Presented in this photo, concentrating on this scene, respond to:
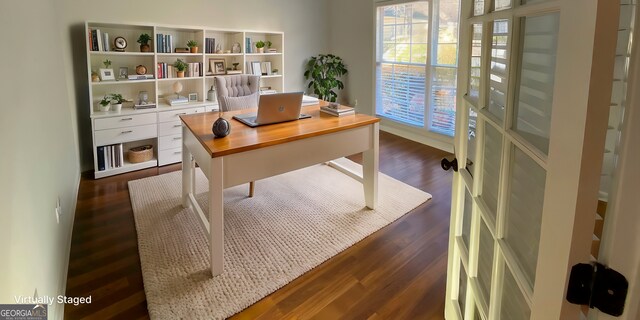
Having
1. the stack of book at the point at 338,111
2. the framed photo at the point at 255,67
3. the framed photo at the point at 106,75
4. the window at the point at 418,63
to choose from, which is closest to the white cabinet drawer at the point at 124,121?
the framed photo at the point at 106,75

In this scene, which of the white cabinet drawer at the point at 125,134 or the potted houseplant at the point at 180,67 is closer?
the white cabinet drawer at the point at 125,134

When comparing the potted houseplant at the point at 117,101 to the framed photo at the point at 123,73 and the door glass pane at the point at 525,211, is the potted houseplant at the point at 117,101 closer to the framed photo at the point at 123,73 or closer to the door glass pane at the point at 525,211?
the framed photo at the point at 123,73

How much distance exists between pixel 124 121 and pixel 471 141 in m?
3.49

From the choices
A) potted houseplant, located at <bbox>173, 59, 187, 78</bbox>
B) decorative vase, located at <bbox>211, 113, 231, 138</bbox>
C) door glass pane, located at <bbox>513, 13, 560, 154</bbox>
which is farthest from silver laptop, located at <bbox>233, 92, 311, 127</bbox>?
potted houseplant, located at <bbox>173, 59, 187, 78</bbox>

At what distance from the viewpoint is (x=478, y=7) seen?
48.3 inches

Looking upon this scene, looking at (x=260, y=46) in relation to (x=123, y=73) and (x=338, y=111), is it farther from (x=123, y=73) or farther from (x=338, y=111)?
(x=338, y=111)

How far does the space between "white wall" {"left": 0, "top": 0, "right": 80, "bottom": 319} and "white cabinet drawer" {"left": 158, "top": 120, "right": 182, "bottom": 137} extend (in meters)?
1.24

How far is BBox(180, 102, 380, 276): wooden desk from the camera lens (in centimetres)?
204

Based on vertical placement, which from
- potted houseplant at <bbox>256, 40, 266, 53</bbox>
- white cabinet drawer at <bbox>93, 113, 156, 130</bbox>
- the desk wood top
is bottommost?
white cabinet drawer at <bbox>93, 113, 156, 130</bbox>

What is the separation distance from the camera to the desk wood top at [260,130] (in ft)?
6.77

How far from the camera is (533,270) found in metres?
0.82

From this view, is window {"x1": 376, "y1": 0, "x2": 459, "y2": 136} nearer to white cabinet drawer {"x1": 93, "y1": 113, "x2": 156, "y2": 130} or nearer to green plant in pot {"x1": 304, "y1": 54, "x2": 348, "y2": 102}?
green plant in pot {"x1": 304, "y1": 54, "x2": 348, "y2": 102}

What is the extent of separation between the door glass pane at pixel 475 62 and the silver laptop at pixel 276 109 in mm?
1370

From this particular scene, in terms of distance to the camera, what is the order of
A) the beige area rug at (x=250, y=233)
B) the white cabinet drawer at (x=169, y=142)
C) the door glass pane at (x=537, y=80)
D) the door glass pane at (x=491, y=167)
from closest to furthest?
the door glass pane at (x=537, y=80) → the door glass pane at (x=491, y=167) → the beige area rug at (x=250, y=233) → the white cabinet drawer at (x=169, y=142)
